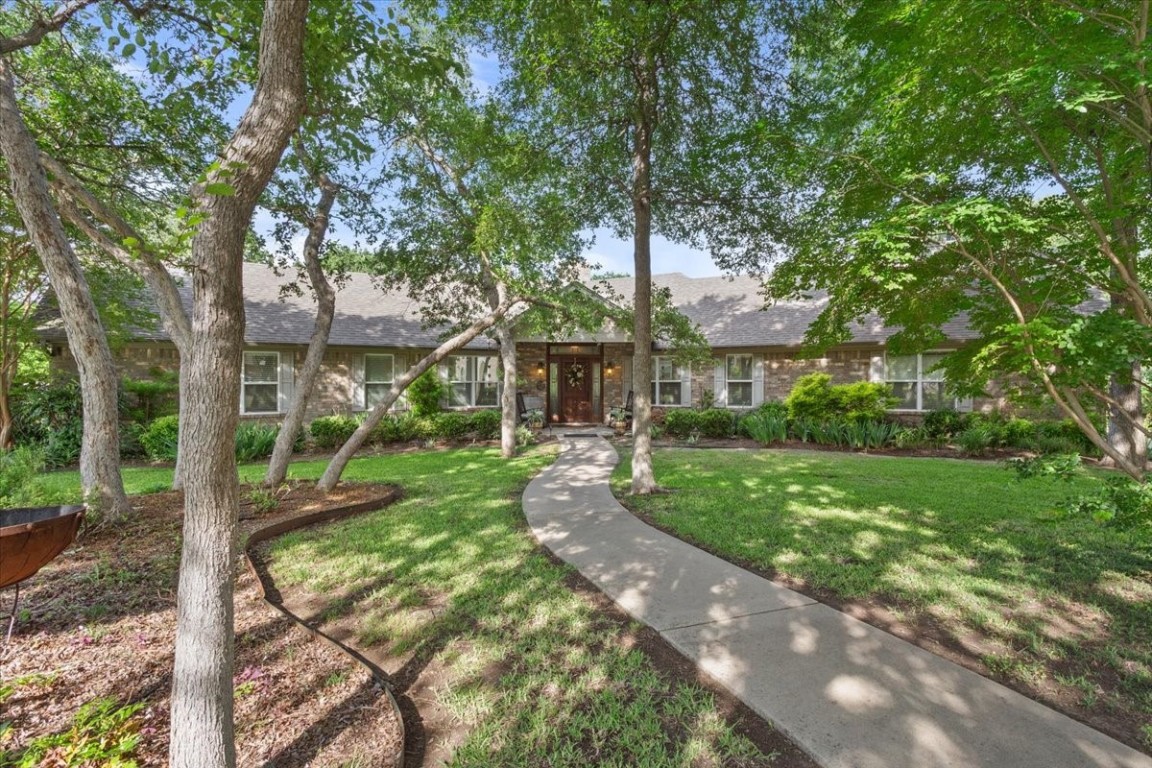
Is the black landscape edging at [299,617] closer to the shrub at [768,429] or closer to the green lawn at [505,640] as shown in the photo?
the green lawn at [505,640]

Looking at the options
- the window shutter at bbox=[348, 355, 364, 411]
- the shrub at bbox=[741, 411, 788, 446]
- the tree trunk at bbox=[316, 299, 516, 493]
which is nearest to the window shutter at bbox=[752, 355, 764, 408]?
the shrub at bbox=[741, 411, 788, 446]

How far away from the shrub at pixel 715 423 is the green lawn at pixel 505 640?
843cm

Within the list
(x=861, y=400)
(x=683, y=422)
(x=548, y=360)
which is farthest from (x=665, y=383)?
(x=861, y=400)

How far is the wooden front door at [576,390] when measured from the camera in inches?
645

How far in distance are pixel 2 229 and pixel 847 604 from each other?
14.2 meters

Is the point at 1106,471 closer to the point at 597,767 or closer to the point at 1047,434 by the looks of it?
the point at 1047,434

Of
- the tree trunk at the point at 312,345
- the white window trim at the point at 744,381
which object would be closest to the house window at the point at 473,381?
the white window trim at the point at 744,381

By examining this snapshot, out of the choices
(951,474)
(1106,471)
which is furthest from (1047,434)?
(951,474)

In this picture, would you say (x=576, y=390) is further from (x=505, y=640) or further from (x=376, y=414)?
(x=505, y=640)

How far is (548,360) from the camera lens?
15805mm

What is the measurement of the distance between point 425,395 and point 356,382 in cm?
242

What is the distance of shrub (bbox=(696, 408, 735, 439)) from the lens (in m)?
13.3

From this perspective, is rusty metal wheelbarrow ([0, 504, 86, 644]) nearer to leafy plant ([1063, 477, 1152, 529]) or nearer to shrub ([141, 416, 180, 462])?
leafy plant ([1063, 477, 1152, 529])

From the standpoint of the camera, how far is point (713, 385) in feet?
49.5
